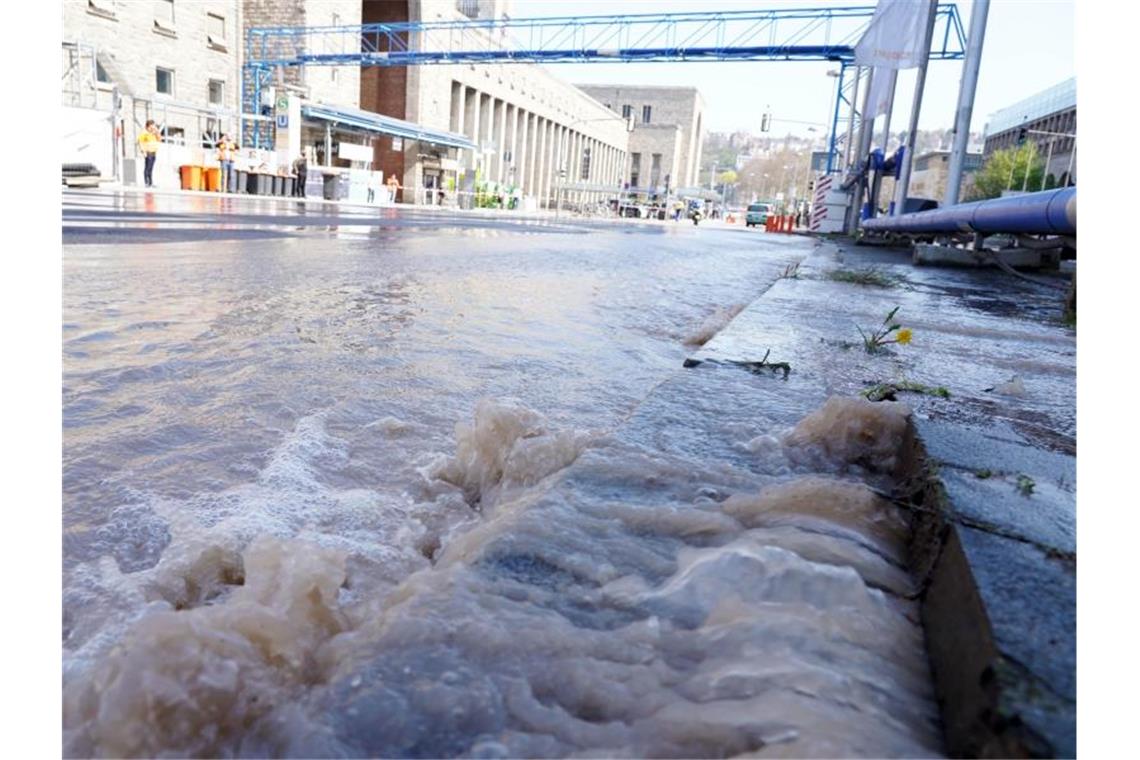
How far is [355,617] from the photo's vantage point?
1.17 meters

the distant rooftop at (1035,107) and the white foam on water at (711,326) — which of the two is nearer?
the white foam on water at (711,326)

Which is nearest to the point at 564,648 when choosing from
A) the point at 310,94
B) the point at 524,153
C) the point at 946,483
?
the point at 946,483

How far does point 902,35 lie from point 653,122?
8472 centimetres

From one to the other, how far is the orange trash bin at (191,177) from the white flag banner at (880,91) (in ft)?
64.0

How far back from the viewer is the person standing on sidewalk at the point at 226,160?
25156 mm

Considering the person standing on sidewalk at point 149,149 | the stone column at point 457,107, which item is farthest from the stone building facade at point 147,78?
the stone column at point 457,107

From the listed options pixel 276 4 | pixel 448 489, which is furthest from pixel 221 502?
pixel 276 4

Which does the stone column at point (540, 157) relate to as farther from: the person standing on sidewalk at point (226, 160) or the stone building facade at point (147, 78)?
the person standing on sidewalk at point (226, 160)

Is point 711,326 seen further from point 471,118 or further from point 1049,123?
point 1049,123

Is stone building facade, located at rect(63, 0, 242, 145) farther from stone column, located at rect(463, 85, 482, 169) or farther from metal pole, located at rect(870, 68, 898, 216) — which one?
metal pole, located at rect(870, 68, 898, 216)

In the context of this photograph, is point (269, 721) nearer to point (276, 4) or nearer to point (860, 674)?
point (860, 674)

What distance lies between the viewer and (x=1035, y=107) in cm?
7275

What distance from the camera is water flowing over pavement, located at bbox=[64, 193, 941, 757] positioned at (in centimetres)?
87
